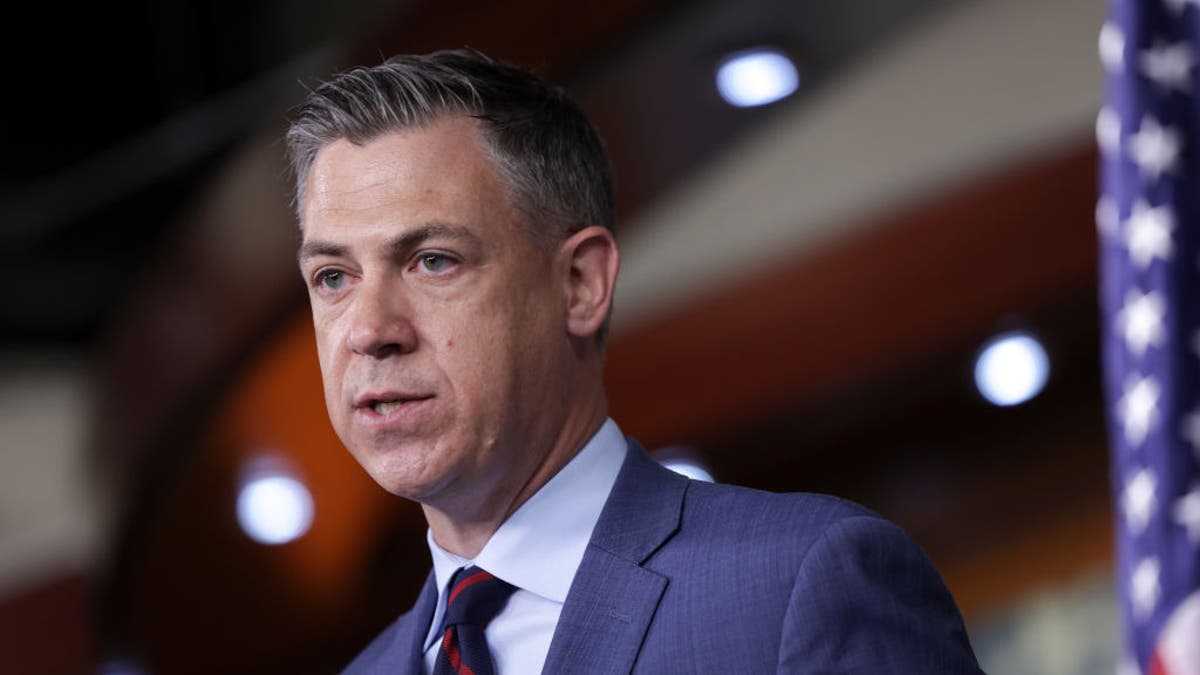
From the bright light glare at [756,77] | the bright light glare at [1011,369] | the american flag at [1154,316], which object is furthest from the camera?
the bright light glare at [1011,369]

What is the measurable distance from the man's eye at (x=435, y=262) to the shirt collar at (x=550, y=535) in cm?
26

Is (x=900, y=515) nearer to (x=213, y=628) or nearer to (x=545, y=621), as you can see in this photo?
(x=213, y=628)

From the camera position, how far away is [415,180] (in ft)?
5.15

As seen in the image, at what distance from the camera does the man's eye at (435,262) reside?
61.3 inches

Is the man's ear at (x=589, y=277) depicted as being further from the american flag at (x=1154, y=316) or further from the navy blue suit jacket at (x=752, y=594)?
the american flag at (x=1154, y=316)

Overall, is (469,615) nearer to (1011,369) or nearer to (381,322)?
(381,322)

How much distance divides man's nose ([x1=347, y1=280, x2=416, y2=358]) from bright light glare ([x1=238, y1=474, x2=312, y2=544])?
13.8 feet

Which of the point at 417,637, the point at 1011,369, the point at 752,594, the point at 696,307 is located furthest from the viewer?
the point at 696,307

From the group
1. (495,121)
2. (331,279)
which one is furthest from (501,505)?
(495,121)

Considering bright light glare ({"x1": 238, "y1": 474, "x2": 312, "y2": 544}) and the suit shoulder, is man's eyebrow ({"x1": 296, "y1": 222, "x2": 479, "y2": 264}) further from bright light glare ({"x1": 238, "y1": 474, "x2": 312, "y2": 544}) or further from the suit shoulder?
bright light glare ({"x1": 238, "y1": 474, "x2": 312, "y2": 544})

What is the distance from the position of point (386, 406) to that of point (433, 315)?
0.33 feet

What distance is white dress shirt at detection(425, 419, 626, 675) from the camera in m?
1.59

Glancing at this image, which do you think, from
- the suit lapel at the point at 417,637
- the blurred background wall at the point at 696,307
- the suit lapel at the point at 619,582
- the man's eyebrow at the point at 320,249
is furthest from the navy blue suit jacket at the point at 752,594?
the blurred background wall at the point at 696,307

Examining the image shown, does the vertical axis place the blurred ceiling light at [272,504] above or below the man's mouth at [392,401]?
above
